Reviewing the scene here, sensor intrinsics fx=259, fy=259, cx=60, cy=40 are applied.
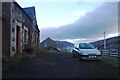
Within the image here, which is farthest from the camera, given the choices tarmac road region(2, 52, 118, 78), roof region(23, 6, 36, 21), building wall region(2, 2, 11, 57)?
roof region(23, 6, 36, 21)

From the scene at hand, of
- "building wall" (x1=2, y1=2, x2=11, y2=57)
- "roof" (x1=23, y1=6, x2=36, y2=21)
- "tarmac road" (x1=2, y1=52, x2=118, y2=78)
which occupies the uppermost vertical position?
"roof" (x1=23, y1=6, x2=36, y2=21)

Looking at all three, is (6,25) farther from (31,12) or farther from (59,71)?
(31,12)

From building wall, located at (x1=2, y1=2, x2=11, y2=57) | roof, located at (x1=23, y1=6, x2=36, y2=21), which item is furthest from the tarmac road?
roof, located at (x1=23, y1=6, x2=36, y2=21)

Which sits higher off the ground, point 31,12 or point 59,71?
point 31,12

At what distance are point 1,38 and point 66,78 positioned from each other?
1027 centimetres

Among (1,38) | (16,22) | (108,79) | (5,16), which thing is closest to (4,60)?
(1,38)

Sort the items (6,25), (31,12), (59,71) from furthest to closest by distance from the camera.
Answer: (31,12) < (6,25) < (59,71)

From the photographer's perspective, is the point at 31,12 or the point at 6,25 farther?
the point at 31,12

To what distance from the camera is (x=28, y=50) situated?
2811 centimetres

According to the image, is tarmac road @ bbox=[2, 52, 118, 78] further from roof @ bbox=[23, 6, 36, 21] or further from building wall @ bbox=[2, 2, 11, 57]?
roof @ bbox=[23, 6, 36, 21]

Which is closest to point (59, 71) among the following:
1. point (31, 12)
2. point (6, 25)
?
point (6, 25)

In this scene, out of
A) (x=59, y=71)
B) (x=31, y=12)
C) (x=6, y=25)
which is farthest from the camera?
(x=31, y=12)

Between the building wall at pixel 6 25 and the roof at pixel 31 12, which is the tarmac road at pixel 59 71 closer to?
the building wall at pixel 6 25

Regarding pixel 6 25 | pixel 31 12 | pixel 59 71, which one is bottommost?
pixel 59 71
